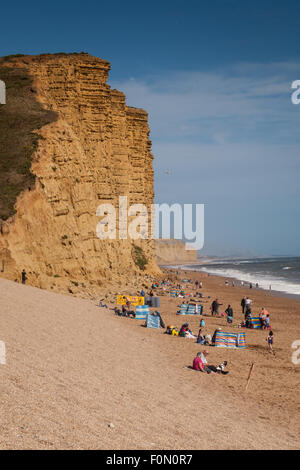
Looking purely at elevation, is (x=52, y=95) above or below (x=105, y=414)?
above

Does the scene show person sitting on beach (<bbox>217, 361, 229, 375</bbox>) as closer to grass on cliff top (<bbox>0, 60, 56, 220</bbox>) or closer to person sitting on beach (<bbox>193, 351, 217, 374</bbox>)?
person sitting on beach (<bbox>193, 351, 217, 374</bbox>)

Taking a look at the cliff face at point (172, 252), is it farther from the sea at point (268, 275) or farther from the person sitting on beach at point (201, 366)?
the person sitting on beach at point (201, 366)

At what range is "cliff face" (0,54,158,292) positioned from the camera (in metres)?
22.5

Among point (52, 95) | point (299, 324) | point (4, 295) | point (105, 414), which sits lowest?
point (299, 324)

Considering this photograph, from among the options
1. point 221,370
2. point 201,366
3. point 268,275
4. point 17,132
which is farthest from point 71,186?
point 268,275

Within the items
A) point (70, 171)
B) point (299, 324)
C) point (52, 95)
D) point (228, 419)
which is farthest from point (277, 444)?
point (52, 95)

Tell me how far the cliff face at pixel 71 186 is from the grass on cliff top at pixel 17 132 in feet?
1.42

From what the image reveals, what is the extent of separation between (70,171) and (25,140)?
10.6 ft

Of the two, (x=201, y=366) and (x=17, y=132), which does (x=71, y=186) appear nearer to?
(x=17, y=132)

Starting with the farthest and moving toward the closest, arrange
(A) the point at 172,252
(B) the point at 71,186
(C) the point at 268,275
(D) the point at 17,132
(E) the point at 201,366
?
(A) the point at 172,252, (C) the point at 268,275, (D) the point at 17,132, (B) the point at 71,186, (E) the point at 201,366

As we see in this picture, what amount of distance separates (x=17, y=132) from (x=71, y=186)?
489 centimetres

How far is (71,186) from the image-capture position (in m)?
26.4

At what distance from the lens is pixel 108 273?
29.0 meters
